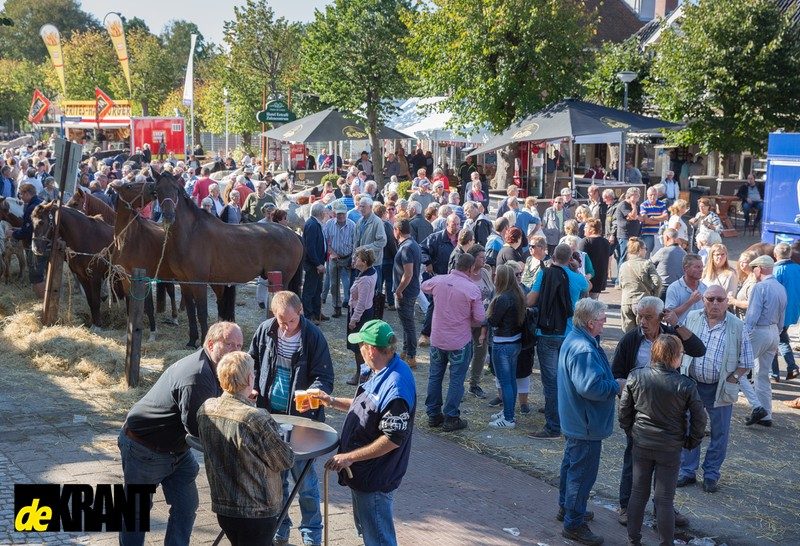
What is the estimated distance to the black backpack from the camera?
29.8 ft

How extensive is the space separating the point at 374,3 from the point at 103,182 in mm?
16086

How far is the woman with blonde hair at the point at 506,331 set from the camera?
29.8 feet

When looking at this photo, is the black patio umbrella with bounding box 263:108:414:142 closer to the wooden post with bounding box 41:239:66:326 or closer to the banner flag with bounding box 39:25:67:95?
the banner flag with bounding box 39:25:67:95

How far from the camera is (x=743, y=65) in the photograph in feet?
84.1

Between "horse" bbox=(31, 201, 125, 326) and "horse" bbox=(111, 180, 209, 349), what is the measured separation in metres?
0.78

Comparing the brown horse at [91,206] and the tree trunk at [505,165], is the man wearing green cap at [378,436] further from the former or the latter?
the tree trunk at [505,165]

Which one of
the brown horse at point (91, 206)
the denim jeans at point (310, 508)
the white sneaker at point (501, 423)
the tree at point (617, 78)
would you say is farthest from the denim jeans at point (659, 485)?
the tree at point (617, 78)

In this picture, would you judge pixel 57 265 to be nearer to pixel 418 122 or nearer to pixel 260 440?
pixel 260 440

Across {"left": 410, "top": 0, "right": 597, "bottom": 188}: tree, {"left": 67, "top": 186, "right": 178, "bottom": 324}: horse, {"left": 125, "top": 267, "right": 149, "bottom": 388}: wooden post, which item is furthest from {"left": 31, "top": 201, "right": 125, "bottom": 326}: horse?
{"left": 410, "top": 0, "right": 597, "bottom": 188}: tree

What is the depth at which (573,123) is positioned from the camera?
20.1 metres

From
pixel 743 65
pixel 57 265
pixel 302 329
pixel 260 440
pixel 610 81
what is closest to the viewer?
pixel 260 440

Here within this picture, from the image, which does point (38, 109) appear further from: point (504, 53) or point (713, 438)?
point (713, 438)

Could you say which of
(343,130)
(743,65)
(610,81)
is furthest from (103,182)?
(610,81)

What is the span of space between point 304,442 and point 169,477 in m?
0.92
